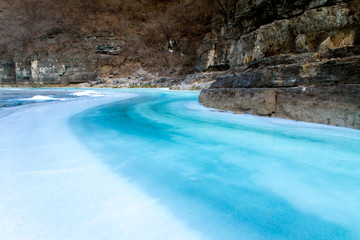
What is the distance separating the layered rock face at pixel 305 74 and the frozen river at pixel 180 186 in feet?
1.71

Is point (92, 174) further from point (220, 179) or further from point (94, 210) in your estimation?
point (220, 179)

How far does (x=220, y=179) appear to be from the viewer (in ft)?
4.82

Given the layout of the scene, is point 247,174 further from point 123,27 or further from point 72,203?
point 123,27

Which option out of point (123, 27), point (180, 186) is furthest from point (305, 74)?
point (123, 27)

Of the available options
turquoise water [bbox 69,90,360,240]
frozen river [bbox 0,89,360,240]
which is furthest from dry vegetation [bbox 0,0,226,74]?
frozen river [bbox 0,89,360,240]

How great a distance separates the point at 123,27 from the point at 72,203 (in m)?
27.5

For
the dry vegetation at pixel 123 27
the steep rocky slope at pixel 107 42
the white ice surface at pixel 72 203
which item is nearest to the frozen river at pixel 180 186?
the white ice surface at pixel 72 203

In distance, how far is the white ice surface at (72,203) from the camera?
3.13ft

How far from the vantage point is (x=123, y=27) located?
82.8 feet

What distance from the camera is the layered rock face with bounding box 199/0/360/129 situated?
2.80 meters

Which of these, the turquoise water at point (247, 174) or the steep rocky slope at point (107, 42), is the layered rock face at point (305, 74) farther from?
the steep rocky slope at point (107, 42)

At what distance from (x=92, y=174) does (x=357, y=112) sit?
307 cm

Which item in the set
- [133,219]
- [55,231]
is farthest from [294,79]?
[55,231]

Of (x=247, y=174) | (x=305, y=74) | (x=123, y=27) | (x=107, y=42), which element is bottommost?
(x=247, y=174)
